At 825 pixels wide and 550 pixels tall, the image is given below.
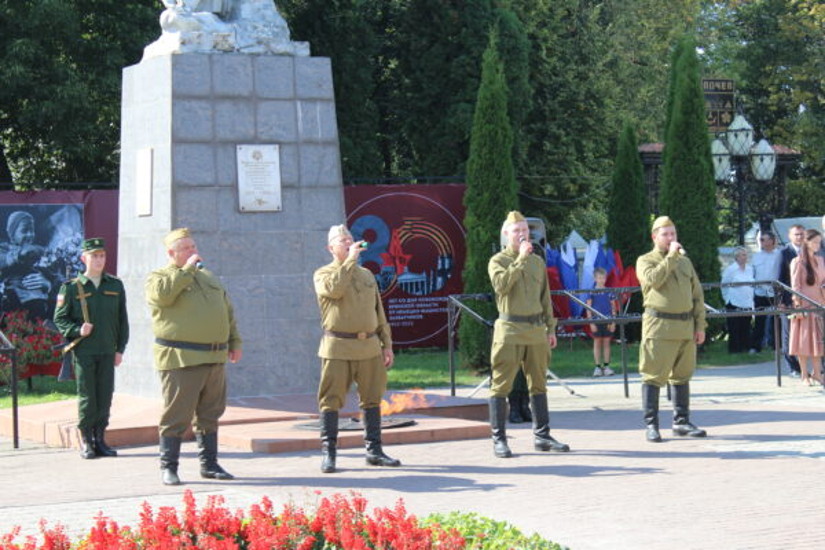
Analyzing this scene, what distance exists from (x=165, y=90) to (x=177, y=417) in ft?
14.7

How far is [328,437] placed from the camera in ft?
33.9

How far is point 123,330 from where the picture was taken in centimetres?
1171

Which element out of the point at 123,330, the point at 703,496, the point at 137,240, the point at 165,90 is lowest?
the point at 703,496

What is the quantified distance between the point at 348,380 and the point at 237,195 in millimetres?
3552

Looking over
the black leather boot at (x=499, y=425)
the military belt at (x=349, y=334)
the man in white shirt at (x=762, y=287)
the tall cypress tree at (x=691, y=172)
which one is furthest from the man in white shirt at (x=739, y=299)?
the military belt at (x=349, y=334)

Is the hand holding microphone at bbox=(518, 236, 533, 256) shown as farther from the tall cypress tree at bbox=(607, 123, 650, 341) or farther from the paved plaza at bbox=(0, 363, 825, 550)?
the tall cypress tree at bbox=(607, 123, 650, 341)

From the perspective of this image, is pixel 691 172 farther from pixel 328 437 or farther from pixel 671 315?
pixel 328 437

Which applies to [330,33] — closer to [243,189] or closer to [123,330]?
[243,189]

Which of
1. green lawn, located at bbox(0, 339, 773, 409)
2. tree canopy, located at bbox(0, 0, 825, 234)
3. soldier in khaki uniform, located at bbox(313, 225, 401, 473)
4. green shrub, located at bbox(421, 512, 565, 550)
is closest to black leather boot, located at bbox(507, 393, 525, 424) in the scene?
soldier in khaki uniform, located at bbox(313, 225, 401, 473)

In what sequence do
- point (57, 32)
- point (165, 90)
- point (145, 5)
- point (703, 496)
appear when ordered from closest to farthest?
point (703, 496) → point (165, 90) → point (57, 32) → point (145, 5)

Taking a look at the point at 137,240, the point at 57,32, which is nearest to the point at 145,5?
the point at 57,32

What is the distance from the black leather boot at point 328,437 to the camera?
1027 centimetres

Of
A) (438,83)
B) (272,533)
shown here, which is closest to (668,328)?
(272,533)

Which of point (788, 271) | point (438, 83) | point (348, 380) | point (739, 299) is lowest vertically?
point (348, 380)
